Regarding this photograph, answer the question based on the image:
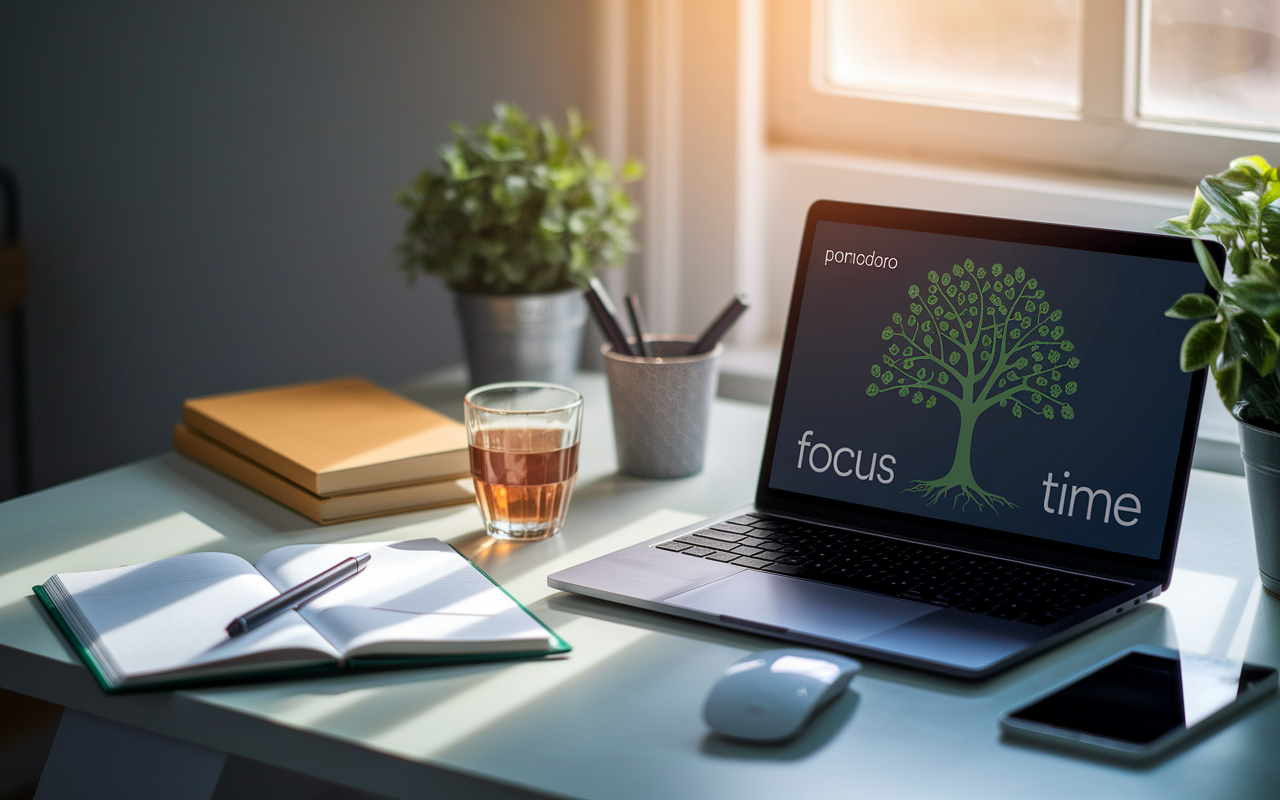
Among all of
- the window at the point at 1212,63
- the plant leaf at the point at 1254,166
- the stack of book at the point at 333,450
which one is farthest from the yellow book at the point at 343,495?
the window at the point at 1212,63

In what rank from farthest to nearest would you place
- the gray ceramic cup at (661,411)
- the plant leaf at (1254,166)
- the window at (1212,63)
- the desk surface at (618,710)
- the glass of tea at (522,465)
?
the window at (1212,63) → the gray ceramic cup at (661,411) → the glass of tea at (522,465) → the plant leaf at (1254,166) → the desk surface at (618,710)

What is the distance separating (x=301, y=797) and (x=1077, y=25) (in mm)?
1157

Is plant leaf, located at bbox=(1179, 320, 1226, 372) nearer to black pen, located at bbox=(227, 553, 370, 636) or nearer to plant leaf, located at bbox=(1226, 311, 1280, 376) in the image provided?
plant leaf, located at bbox=(1226, 311, 1280, 376)

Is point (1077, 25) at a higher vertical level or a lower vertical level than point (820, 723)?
higher

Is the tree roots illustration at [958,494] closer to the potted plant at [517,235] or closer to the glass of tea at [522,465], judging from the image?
the glass of tea at [522,465]

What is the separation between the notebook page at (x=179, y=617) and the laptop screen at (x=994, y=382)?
1.39 ft

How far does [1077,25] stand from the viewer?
4.28 ft

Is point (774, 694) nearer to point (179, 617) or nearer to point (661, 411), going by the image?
point (179, 617)

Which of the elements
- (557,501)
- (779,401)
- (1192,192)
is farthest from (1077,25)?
(557,501)

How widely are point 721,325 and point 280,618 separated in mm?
542

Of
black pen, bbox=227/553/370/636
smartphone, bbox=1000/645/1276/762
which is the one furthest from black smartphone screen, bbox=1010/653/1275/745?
black pen, bbox=227/553/370/636

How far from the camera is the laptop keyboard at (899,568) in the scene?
0.78m

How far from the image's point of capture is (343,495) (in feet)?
3.26

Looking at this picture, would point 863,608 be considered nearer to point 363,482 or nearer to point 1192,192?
point 363,482
